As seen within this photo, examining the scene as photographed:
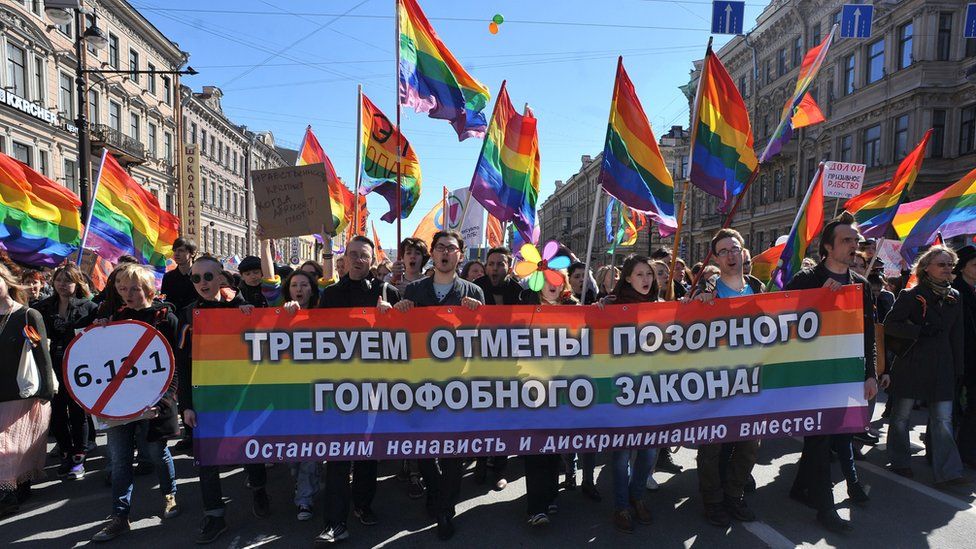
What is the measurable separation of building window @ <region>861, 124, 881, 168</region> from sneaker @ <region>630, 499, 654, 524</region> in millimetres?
28279

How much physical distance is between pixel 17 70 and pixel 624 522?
1171 inches

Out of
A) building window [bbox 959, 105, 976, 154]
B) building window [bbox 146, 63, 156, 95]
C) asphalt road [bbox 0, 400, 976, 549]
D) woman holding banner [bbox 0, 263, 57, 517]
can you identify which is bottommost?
asphalt road [bbox 0, 400, 976, 549]

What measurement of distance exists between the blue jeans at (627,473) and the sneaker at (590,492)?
0.41 metres

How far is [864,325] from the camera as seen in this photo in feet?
12.5

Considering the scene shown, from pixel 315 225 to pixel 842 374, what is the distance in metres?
4.16

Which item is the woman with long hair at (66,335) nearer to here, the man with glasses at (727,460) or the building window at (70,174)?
the man with glasses at (727,460)

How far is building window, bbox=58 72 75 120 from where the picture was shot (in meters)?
25.1

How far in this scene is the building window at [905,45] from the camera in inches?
933

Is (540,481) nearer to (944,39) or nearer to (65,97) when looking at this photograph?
(944,39)

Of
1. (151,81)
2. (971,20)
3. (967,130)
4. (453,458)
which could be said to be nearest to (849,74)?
(967,130)

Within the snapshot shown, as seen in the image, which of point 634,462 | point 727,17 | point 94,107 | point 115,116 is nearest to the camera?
point 634,462

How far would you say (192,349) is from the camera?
347 centimetres

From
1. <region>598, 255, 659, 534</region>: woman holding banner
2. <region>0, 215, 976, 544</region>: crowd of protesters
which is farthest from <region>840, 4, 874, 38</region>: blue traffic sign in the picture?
<region>598, 255, 659, 534</region>: woman holding banner

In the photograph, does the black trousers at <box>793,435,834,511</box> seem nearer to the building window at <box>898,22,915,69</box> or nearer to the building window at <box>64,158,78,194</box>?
the building window at <box>898,22,915,69</box>
